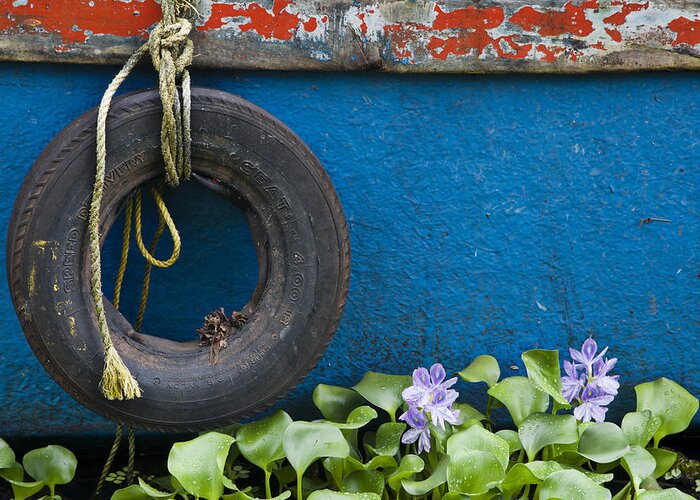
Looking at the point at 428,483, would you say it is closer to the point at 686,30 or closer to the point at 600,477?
the point at 600,477

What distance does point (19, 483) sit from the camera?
73.0 inches

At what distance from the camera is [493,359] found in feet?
6.91

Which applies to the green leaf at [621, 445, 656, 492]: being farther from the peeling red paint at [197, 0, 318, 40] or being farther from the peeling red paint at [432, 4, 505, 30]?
the peeling red paint at [197, 0, 318, 40]

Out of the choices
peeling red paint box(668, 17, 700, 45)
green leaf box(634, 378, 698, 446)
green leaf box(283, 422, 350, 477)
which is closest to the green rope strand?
green leaf box(283, 422, 350, 477)

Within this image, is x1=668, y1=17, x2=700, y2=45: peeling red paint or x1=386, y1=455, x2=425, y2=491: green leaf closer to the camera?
x1=386, y1=455, x2=425, y2=491: green leaf

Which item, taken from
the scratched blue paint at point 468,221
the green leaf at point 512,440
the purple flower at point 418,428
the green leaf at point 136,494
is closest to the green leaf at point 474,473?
the purple flower at point 418,428

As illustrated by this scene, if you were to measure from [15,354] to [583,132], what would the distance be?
1506mm

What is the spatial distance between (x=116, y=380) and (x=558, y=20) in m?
1.29

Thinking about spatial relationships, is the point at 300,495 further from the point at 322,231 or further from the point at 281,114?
the point at 281,114

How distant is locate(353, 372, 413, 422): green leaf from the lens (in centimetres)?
200

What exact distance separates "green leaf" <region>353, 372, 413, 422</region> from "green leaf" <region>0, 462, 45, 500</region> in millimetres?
763

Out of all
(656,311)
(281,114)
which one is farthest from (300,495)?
(656,311)

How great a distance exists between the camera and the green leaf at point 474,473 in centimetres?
174

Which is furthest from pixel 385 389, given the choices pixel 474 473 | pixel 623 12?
pixel 623 12
